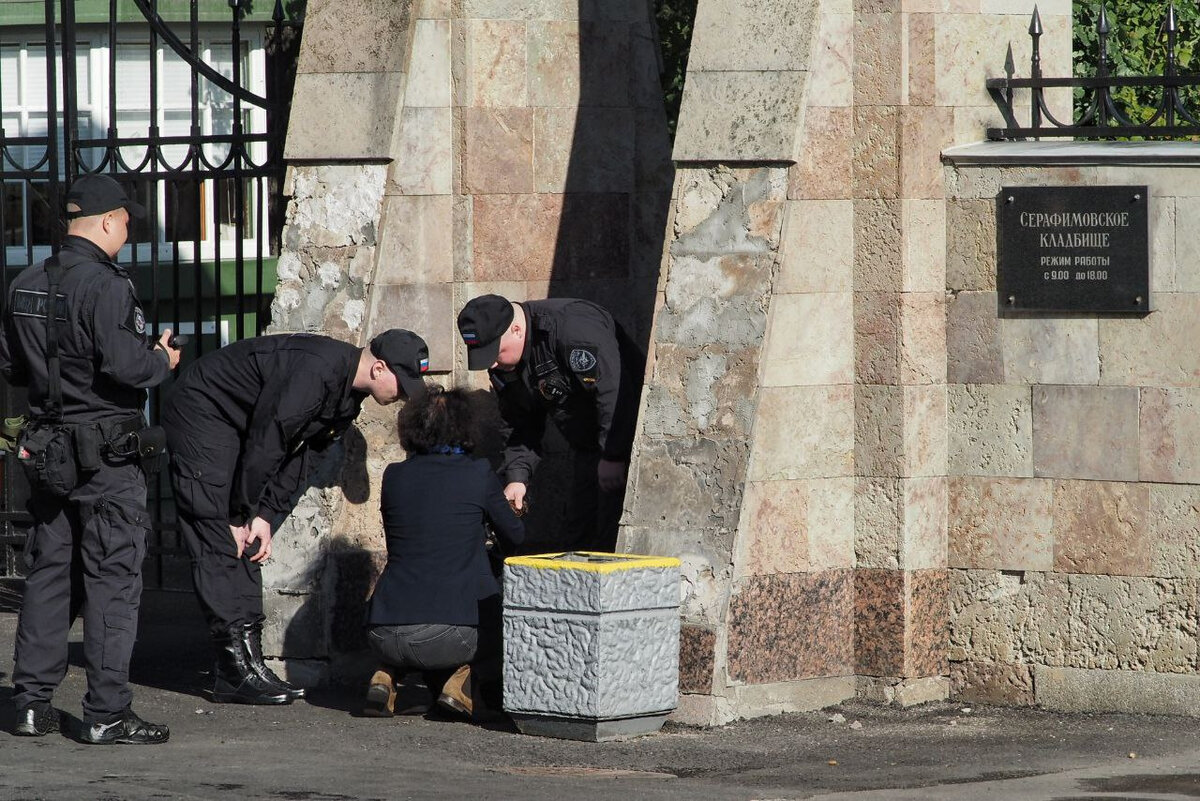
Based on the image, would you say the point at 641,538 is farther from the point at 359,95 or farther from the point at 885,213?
the point at 359,95

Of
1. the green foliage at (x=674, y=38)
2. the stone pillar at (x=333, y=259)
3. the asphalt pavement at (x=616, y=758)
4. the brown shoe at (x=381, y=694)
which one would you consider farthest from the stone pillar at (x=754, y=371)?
the green foliage at (x=674, y=38)

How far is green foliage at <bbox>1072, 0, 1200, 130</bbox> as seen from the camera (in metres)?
10.4

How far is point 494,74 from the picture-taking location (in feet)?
26.7

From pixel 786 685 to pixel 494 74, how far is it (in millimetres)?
2975

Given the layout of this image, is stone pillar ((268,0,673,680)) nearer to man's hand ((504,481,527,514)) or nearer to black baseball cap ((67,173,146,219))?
man's hand ((504,481,527,514))

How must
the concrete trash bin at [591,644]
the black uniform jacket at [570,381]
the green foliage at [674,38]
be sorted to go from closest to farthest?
1. the concrete trash bin at [591,644]
2. the black uniform jacket at [570,381]
3. the green foliage at [674,38]

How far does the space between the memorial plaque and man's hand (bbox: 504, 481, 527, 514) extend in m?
2.10

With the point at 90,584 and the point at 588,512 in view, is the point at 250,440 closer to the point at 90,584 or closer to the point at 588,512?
the point at 90,584

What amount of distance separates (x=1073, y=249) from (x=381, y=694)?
10.5 feet

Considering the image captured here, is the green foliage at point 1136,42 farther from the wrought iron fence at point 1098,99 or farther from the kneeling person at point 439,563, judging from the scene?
the kneeling person at point 439,563

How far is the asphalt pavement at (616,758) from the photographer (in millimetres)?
5840

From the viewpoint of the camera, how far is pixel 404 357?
7.30m

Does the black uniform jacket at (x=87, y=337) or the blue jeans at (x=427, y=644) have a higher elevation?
the black uniform jacket at (x=87, y=337)

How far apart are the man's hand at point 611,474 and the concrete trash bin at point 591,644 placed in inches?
32.8
